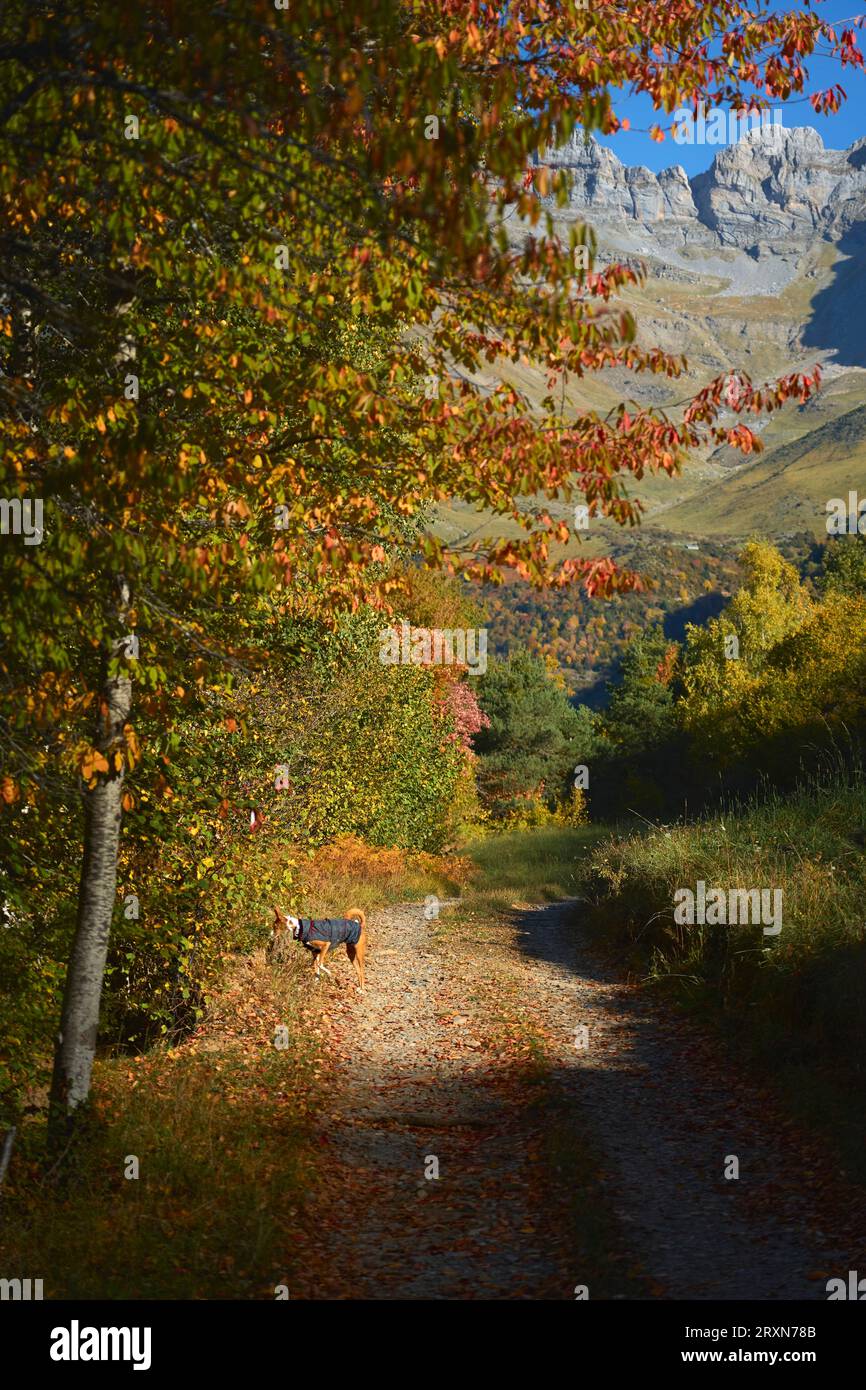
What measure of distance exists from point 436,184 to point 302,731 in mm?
11885

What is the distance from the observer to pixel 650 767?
2798 inches

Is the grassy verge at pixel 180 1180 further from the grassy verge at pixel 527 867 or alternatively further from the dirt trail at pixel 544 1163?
the grassy verge at pixel 527 867

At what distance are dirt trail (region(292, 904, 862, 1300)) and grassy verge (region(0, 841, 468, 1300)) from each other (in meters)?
0.35

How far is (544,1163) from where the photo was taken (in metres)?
9.05

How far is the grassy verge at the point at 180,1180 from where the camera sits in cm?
696

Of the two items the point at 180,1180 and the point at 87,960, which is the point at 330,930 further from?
the point at 87,960

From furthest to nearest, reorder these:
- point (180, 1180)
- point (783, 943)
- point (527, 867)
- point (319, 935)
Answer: point (527, 867)
point (319, 935)
point (783, 943)
point (180, 1180)

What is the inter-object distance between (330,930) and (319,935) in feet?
0.62

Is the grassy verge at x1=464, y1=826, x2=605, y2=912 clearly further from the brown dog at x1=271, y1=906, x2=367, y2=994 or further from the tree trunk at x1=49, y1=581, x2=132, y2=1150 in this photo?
the tree trunk at x1=49, y1=581, x2=132, y2=1150

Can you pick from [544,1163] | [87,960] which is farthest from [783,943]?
[87,960]

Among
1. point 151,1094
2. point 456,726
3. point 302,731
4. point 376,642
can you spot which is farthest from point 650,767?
point 151,1094

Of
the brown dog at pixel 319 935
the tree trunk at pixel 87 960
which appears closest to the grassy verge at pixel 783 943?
the brown dog at pixel 319 935

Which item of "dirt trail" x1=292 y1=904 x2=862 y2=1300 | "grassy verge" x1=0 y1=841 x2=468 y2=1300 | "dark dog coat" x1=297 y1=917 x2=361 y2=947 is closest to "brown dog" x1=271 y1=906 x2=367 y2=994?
"dark dog coat" x1=297 y1=917 x2=361 y2=947
